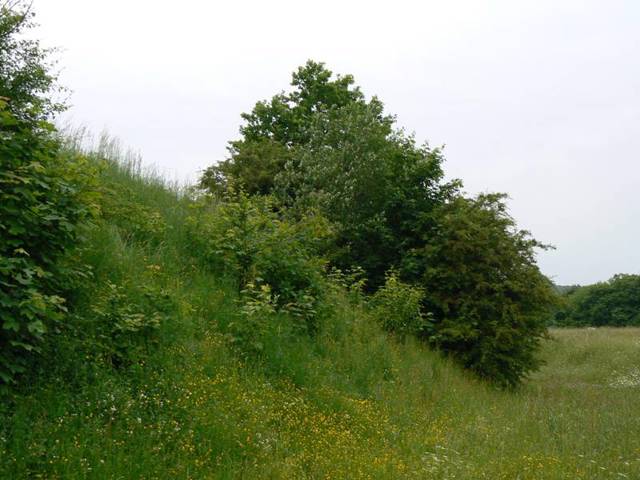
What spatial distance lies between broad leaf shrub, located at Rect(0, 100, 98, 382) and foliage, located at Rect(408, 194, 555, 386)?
9072 millimetres

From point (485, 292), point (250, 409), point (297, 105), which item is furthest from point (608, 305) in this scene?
point (250, 409)

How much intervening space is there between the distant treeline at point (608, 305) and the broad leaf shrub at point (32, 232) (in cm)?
6750

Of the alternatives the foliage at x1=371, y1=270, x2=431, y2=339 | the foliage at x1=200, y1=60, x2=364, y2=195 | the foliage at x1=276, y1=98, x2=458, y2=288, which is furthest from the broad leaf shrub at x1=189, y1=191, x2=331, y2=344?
the foliage at x1=200, y1=60, x2=364, y2=195

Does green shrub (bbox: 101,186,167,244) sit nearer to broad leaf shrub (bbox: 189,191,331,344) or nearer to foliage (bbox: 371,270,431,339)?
broad leaf shrub (bbox: 189,191,331,344)

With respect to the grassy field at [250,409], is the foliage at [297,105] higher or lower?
higher

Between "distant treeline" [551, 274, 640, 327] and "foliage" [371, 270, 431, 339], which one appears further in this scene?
"distant treeline" [551, 274, 640, 327]

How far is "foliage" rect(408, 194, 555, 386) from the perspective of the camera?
13.7m

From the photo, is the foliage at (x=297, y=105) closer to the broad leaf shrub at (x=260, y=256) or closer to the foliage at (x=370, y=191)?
the foliage at (x=370, y=191)

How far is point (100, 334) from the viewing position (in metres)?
6.36

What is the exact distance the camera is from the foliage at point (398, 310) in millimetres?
12398

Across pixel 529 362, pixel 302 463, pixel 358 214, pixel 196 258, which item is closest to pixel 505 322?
pixel 529 362

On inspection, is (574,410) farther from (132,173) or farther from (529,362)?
(132,173)

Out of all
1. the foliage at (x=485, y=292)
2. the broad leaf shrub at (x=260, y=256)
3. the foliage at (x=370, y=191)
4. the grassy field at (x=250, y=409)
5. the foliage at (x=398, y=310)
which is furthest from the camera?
the foliage at (x=370, y=191)

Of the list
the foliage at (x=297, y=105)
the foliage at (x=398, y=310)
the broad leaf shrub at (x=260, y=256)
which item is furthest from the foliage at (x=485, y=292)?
the foliage at (x=297, y=105)
